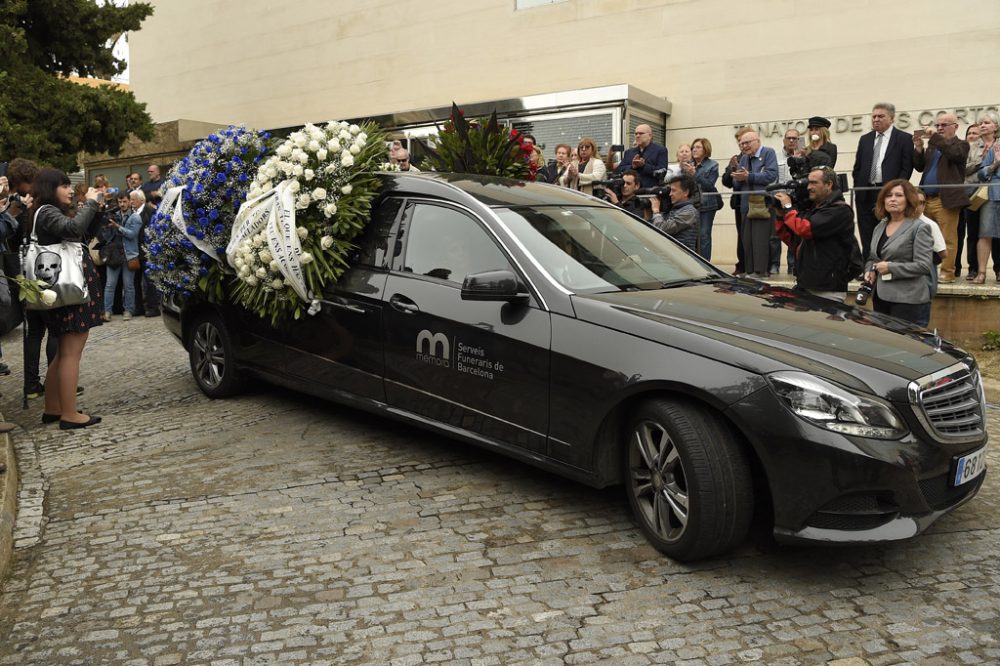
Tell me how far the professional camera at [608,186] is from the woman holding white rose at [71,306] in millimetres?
5378

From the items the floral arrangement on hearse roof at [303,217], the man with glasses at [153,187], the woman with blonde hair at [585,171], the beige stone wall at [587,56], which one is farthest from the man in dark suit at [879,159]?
the man with glasses at [153,187]

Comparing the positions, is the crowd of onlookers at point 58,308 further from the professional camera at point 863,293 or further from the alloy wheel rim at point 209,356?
the professional camera at point 863,293

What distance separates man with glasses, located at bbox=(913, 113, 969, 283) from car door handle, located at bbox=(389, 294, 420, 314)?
21.5 feet

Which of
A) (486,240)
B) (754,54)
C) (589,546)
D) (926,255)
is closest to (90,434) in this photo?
(486,240)

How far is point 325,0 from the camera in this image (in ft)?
69.4

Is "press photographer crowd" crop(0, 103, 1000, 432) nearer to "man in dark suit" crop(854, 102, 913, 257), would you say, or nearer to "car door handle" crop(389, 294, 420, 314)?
"man in dark suit" crop(854, 102, 913, 257)

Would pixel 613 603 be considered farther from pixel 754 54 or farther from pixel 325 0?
pixel 325 0

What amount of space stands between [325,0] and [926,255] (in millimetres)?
17891

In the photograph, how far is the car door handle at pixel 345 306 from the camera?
Answer: 220 inches

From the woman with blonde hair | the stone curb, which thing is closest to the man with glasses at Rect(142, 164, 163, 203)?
the woman with blonde hair

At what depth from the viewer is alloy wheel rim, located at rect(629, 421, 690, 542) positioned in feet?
12.9

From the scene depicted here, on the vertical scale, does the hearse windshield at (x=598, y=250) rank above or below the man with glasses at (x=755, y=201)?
below

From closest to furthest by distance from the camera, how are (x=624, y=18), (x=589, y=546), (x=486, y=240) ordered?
(x=589, y=546) < (x=486, y=240) < (x=624, y=18)

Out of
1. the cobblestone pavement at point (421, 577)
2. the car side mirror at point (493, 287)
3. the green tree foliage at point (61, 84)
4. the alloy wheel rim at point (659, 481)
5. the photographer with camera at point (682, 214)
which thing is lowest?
the cobblestone pavement at point (421, 577)
